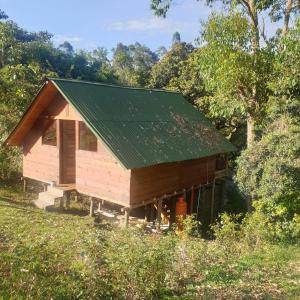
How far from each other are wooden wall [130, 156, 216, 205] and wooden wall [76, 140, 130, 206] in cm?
39

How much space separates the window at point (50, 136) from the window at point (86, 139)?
2044 mm

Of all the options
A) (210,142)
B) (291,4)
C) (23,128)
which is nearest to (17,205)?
(23,128)

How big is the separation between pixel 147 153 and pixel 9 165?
937 centimetres

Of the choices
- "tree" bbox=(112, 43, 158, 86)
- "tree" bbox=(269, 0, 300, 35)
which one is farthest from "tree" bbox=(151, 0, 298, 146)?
"tree" bbox=(112, 43, 158, 86)

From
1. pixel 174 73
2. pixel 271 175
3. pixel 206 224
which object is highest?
pixel 174 73

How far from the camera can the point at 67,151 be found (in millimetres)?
16156

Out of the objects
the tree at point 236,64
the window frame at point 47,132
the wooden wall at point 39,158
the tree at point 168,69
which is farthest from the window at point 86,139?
the tree at point 168,69

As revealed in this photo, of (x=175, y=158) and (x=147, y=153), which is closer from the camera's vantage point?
(x=147, y=153)

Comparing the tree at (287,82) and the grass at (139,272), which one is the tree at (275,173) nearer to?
the tree at (287,82)

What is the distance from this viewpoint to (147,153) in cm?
1387

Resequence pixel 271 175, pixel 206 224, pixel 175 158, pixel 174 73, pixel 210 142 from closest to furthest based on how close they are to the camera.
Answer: pixel 271 175, pixel 175 158, pixel 210 142, pixel 206 224, pixel 174 73

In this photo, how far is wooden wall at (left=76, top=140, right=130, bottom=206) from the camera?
13.6 metres

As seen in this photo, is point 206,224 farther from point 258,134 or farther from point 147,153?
point 147,153

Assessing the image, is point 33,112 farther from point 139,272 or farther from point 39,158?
point 139,272
